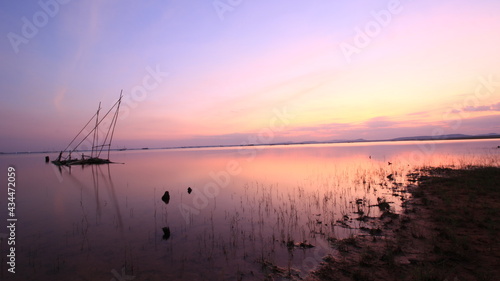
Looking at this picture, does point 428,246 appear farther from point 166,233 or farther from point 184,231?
point 166,233

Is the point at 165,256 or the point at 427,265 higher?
the point at 427,265

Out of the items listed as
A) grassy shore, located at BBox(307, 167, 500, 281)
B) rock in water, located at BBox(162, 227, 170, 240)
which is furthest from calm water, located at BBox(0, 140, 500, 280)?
grassy shore, located at BBox(307, 167, 500, 281)

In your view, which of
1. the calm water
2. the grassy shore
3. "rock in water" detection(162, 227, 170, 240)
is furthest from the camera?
"rock in water" detection(162, 227, 170, 240)

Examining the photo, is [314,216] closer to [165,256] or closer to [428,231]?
[428,231]

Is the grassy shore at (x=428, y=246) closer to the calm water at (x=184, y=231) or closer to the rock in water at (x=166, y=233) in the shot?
the calm water at (x=184, y=231)

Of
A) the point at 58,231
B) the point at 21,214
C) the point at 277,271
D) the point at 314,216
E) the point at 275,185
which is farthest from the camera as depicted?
the point at 275,185

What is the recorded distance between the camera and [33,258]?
8.98 m

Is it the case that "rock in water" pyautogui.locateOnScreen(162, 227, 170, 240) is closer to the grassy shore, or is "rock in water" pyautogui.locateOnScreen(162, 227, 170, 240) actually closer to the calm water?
the calm water

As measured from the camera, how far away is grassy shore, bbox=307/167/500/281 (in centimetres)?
655

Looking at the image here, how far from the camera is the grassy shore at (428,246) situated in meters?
6.55

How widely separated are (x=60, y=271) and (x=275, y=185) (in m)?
17.4

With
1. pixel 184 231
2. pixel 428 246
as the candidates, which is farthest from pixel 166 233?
pixel 428 246

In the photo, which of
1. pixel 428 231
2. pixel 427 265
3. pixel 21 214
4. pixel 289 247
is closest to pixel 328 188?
pixel 428 231

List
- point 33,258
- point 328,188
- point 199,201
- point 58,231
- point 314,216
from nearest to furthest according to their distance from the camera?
point 33,258 < point 58,231 < point 314,216 < point 199,201 < point 328,188
